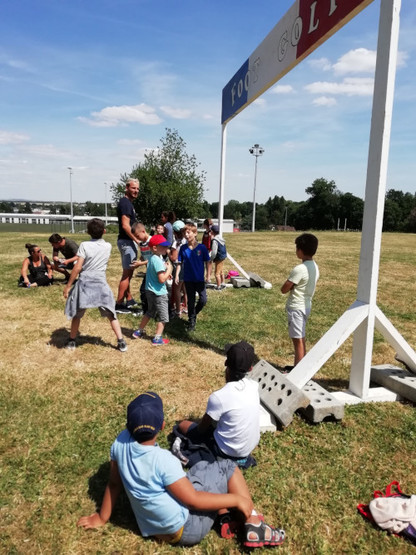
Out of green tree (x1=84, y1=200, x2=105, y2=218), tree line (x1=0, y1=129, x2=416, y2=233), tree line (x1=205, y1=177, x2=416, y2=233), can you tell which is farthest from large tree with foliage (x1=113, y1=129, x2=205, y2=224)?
green tree (x1=84, y1=200, x2=105, y2=218)

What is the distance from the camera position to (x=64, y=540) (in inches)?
A: 94.7

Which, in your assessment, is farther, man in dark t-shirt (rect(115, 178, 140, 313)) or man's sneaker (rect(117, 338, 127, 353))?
man in dark t-shirt (rect(115, 178, 140, 313))

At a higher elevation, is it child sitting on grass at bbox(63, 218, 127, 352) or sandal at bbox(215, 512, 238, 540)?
child sitting on grass at bbox(63, 218, 127, 352)

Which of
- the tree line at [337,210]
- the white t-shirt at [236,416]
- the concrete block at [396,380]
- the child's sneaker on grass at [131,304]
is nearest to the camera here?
the white t-shirt at [236,416]

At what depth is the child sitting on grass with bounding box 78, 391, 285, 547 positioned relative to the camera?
2.27 meters

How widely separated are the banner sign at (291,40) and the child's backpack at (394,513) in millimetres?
4035

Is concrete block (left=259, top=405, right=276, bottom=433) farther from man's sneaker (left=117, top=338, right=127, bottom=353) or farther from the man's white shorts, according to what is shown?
man's sneaker (left=117, top=338, right=127, bottom=353)

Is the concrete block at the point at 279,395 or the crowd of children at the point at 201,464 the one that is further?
the concrete block at the point at 279,395

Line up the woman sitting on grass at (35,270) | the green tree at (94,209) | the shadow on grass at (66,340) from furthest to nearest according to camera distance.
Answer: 1. the green tree at (94,209)
2. the woman sitting on grass at (35,270)
3. the shadow on grass at (66,340)

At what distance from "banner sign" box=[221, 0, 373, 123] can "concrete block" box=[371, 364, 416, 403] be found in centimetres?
374

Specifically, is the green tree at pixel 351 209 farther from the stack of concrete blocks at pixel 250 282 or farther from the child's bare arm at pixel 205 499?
the child's bare arm at pixel 205 499

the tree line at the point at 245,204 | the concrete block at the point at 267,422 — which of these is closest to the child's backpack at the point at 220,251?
the concrete block at the point at 267,422

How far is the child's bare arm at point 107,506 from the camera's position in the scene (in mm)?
2504

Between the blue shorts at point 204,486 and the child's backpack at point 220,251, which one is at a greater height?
the child's backpack at point 220,251
